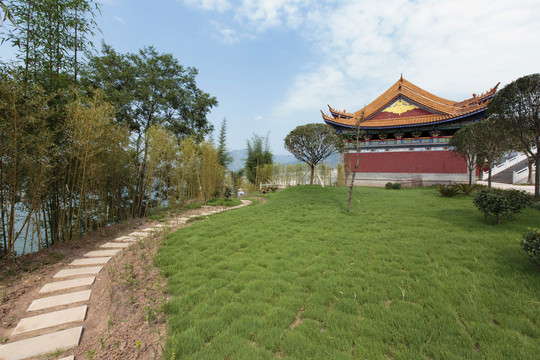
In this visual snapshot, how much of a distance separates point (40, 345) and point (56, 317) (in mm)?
352

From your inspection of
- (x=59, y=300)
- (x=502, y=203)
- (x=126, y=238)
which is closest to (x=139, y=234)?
(x=126, y=238)

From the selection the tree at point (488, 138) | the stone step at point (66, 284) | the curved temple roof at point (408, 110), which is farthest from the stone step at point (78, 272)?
the curved temple roof at point (408, 110)

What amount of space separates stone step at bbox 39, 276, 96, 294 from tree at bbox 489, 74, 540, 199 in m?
7.44

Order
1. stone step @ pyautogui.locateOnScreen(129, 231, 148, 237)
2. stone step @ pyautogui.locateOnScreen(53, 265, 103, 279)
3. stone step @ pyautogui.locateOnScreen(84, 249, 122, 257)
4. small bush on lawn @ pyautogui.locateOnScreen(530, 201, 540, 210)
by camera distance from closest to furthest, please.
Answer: stone step @ pyautogui.locateOnScreen(53, 265, 103, 279), stone step @ pyautogui.locateOnScreen(84, 249, 122, 257), stone step @ pyautogui.locateOnScreen(129, 231, 148, 237), small bush on lawn @ pyautogui.locateOnScreen(530, 201, 540, 210)

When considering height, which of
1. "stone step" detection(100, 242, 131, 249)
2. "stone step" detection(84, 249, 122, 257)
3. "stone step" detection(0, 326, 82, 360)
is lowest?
"stone step" detection(0, 326, 82, 360)

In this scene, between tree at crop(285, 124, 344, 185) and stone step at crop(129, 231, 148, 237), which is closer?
stone step at crop(129, 231, 148, 237)

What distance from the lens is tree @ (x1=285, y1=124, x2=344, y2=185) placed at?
7.56 metres

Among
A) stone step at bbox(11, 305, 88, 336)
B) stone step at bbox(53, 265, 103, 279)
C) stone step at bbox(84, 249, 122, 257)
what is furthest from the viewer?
stone step at bbox(84, 249, 122, 257)

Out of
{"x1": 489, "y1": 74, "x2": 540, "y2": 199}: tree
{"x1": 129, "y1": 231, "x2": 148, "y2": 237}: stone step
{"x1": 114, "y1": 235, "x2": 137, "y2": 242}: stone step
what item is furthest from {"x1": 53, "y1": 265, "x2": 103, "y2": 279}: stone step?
{"x1": 489, "y1": 74, "x2": 540, "y2": 199}: tree

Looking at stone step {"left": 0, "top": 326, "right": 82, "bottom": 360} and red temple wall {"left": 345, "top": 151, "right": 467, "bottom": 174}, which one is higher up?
red temple wall {"left": 345, "top": 151, "right": 467, "bottom": 174}

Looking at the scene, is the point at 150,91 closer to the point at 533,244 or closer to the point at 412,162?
the point at 533,244

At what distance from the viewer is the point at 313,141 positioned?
762 centimetres

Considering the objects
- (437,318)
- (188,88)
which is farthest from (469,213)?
(188,88)

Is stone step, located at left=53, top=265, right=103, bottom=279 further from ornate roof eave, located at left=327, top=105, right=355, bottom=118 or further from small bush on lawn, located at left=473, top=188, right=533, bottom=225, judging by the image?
ornate roof eave, located at left=327, top=105, right=355, bottom=118
